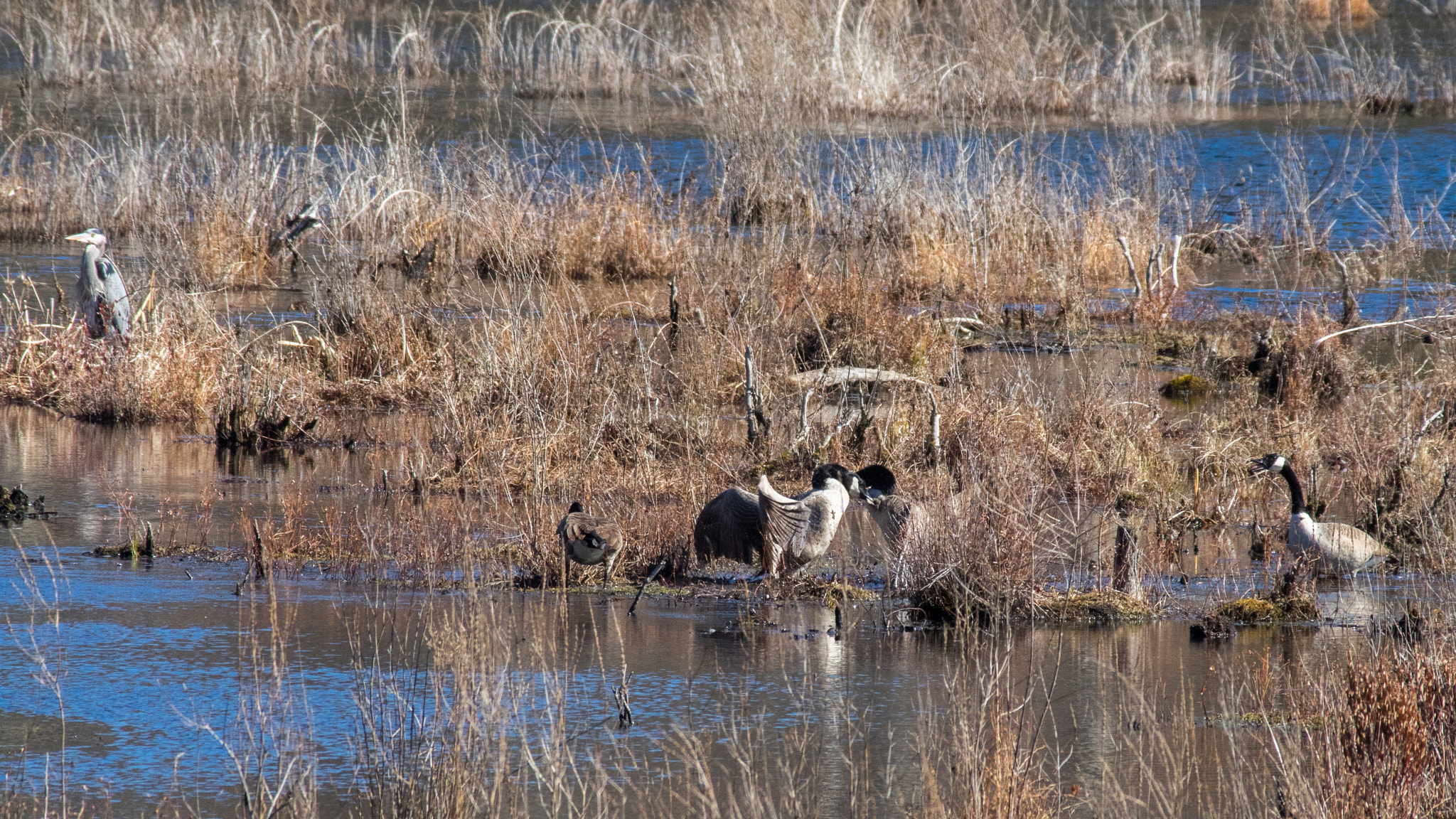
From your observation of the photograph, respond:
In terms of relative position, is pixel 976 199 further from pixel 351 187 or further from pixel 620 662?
pixel 620 662

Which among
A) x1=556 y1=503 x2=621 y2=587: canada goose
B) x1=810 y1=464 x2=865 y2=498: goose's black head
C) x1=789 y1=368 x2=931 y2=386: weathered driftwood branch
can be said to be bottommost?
x1=556 y1=503 x2=621 y2=587: canada goose


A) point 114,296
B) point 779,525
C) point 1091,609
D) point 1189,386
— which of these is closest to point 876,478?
point 779,525

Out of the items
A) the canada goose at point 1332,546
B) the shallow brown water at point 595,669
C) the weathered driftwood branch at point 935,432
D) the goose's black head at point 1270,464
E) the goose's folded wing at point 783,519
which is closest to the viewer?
the shallow brown water at point 595,669

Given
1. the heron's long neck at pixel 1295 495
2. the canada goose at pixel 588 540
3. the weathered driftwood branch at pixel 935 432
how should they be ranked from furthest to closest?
the weathered driftwood branch at pixel 935 432
the heron's long neck at pixel 1295 495
the canada goose at pixel 588 540

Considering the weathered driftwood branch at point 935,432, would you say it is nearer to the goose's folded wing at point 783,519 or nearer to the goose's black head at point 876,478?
the goose's black head at point 876,478

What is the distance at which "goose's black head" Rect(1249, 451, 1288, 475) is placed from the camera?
973cm

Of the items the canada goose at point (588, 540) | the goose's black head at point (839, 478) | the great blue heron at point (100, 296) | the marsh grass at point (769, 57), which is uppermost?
the marsh grass at point (769, 57)

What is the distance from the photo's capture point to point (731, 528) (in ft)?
26.9

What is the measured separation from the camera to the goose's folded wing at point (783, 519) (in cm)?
790

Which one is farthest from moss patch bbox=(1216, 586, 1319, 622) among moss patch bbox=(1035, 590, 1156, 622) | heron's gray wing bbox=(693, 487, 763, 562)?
heron's gray wing bbox=(693, 487, 763, 562)

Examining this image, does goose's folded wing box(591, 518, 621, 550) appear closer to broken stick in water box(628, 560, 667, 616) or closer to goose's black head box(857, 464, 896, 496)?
broken stick in water box(628, 560, 667, 616)

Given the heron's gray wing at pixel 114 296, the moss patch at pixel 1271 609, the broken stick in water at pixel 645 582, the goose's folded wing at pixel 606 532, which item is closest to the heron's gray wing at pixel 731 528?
the broken stick in water at pixel 645 582

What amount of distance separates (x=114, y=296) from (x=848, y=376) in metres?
6.34

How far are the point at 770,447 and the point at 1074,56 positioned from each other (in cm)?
2697
